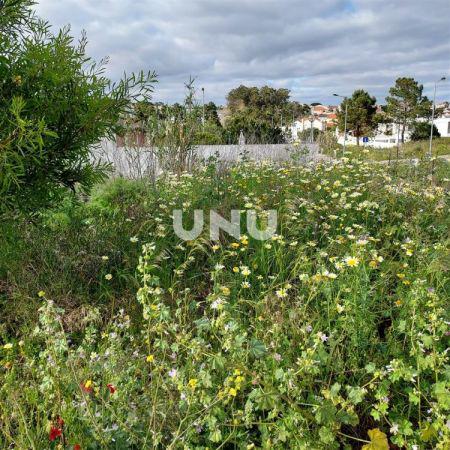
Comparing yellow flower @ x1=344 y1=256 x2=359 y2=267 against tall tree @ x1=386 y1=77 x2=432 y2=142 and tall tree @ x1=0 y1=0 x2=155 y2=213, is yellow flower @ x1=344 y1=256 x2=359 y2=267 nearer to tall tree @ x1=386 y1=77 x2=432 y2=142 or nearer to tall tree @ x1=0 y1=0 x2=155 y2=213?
tall tree @ x1=0 y1=0 x2=155 y2=213

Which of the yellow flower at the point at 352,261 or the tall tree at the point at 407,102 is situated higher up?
the tall tree at the point at 407,102

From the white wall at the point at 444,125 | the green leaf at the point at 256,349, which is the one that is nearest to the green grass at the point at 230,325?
the green leaf at the point at 256,349

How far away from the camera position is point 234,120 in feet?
108

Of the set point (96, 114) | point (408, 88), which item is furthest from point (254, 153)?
point (408, 88)

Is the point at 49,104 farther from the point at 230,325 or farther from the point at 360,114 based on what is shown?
the point at 360,114

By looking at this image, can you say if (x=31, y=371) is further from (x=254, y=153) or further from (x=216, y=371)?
(x=254, y=153)

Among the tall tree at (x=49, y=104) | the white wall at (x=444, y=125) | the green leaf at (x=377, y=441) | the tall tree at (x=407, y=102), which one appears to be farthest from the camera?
the white wall at (x=444, y=125)

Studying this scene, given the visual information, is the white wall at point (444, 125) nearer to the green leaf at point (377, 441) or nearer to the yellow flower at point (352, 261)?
the yellow flower at point (352, 261)

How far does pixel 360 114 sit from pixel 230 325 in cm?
4463

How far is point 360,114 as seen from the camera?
43.7 metres

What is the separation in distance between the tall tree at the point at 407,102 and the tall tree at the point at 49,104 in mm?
44047

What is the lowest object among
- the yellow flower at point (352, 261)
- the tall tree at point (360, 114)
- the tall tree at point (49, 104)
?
the yellow flower at point (352, 261)

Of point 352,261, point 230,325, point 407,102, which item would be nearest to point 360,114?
point 407,102

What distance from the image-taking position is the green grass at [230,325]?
1.93 metres
